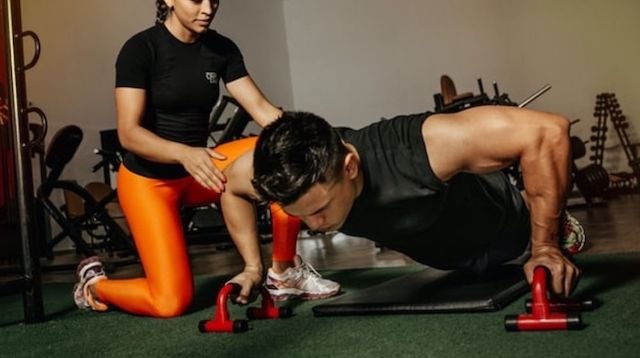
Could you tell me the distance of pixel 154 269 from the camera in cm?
212

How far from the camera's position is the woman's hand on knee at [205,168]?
1.70 m

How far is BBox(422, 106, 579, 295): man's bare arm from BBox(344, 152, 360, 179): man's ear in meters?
0.16

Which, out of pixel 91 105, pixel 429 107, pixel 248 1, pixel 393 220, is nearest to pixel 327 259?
pixel 393 220

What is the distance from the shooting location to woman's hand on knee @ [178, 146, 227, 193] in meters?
1.70

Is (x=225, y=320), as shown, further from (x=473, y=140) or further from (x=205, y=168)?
(x=473, y=140)

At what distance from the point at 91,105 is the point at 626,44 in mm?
5278

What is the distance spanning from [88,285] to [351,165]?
132 centimetres

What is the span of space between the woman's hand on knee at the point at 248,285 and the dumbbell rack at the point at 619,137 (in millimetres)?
4941

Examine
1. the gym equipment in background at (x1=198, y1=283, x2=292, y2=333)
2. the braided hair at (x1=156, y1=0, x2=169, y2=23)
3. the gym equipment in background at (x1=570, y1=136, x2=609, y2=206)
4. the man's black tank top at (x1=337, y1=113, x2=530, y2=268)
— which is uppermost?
the braided hair at (x1=156, y1=0, x2=169, y2=23)

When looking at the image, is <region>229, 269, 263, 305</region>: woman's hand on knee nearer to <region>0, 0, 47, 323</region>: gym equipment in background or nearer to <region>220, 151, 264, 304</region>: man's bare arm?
<region>220, 151, 264, 304</region>: man's bare arm

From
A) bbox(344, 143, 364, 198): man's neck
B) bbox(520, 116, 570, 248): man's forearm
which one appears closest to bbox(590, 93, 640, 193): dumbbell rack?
bbox(520, 116, 570, 248): man's forearm

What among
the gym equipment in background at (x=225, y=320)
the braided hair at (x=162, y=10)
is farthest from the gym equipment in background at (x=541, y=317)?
the braided hair at (x=162, y=10)

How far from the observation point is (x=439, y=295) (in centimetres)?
182

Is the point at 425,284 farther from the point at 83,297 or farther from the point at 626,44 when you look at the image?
the point at 626,44
